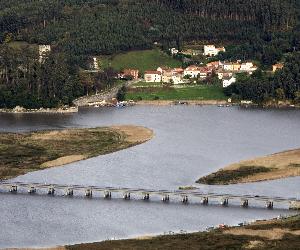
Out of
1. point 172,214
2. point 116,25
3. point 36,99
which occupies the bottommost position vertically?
point 172,214

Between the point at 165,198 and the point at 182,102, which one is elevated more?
the point at 182,102

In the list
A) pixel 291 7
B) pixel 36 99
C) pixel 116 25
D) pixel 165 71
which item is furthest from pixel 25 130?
pixel 291 7

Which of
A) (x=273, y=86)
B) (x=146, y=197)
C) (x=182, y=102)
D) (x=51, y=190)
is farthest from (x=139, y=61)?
(x=146, y=197)

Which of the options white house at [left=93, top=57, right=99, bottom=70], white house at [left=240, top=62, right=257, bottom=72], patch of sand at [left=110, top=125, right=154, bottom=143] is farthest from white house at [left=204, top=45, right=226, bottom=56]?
patch of sand at [left=110, top=125, right=154, bottom=143]

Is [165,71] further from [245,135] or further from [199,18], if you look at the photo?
[245,135]

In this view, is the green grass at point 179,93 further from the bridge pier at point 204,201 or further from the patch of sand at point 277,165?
the bridge pier at point 204,201

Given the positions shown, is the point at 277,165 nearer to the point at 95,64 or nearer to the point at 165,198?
the point at 165,198

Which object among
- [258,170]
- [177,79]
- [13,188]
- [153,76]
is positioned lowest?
[13,188]
